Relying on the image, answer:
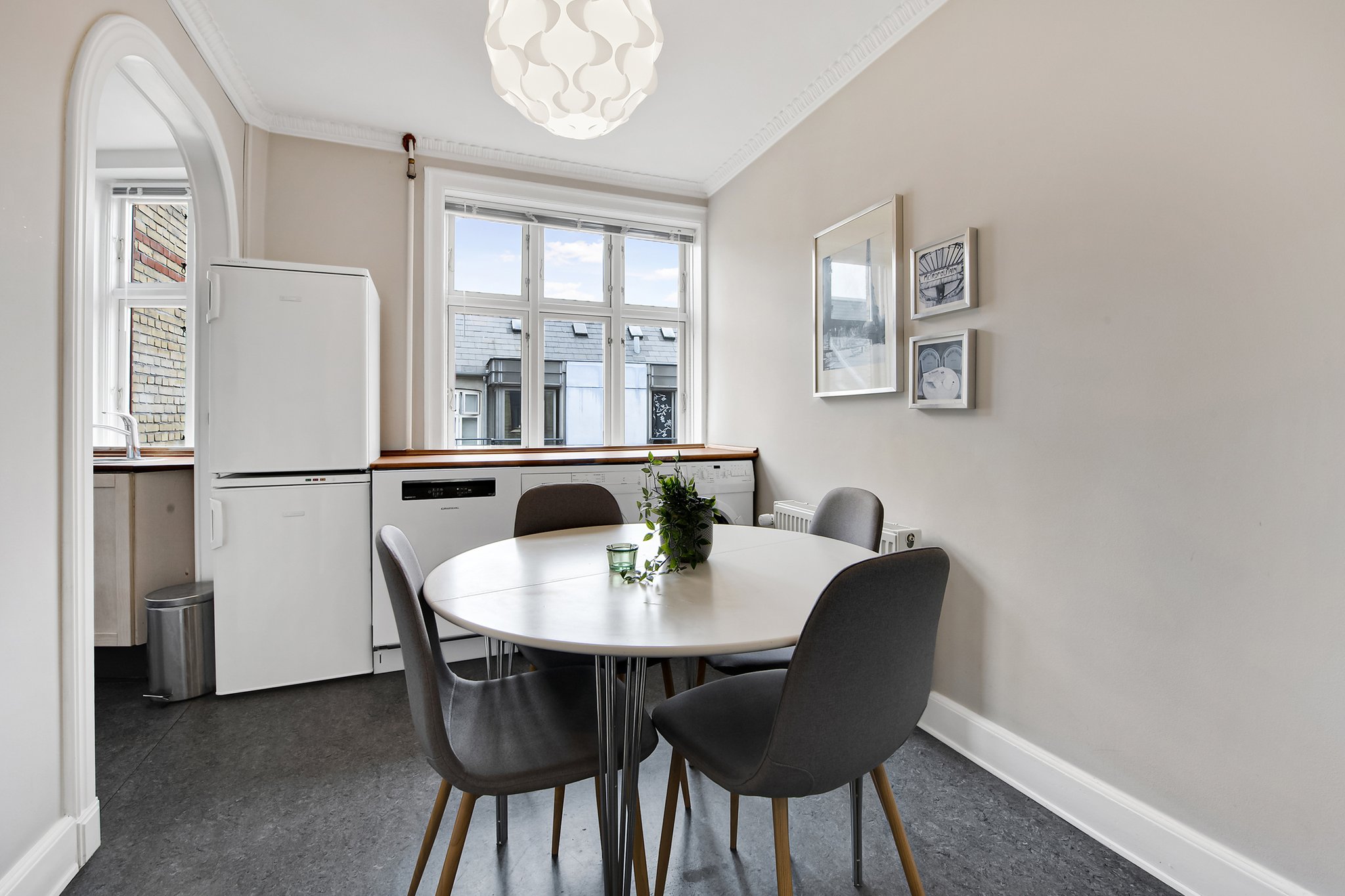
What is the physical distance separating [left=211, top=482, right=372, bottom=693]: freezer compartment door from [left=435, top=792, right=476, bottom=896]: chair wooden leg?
1754 millimetres

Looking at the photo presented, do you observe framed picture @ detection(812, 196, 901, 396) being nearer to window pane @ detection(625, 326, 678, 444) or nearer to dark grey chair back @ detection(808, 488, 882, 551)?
dark grey chair back @ detection(808, 488, 882, 551)

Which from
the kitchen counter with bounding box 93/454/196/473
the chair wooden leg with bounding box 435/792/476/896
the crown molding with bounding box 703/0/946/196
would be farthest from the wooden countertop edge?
the crown molding with bounding box 703/0/946/196

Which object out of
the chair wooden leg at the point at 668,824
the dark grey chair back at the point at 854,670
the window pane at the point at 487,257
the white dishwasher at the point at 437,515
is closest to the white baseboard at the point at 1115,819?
Result: the dark grey chair back at the point at 854,670

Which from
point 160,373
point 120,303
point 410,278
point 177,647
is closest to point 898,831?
point 177,647

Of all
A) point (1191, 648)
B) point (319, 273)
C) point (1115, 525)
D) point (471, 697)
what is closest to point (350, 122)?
point (319, 273)

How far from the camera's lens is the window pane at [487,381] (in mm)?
3527

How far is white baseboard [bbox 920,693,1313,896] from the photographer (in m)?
A: 1.32

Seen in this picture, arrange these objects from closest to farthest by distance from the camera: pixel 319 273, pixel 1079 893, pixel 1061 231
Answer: pixel 1079 893 < pixel 1061 231 < pixel 319 273

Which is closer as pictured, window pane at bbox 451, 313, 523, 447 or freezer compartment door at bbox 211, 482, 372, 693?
freezer compartment door at bbox 211, 482, 372, 693

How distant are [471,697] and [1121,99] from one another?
2.26m

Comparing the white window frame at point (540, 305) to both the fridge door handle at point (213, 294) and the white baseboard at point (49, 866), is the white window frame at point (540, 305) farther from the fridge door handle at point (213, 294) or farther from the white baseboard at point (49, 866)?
the white baseboard at point (49, 866)

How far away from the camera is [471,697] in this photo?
139cm

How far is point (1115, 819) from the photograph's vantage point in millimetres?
1547

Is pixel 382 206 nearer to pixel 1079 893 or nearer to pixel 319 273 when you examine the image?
pixel 319 273
